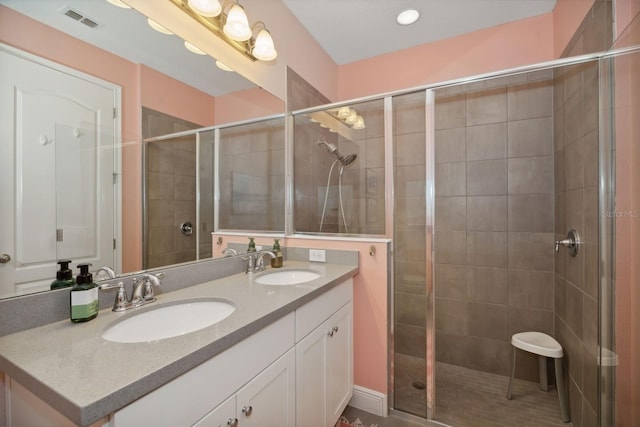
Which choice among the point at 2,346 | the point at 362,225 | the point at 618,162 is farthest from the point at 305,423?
the point at 618,162

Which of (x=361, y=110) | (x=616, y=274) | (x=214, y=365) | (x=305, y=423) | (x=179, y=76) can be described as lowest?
(x=305, y=423)

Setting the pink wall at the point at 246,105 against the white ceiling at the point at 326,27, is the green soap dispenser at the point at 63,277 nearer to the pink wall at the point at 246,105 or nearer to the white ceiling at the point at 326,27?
the white ceiling at the point at 326,27

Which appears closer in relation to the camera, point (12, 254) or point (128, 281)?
point (12, 254)

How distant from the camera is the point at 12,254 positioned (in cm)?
79

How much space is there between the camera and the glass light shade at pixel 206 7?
49.1 inches

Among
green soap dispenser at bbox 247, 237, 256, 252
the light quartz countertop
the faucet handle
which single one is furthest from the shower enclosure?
the faucet handle

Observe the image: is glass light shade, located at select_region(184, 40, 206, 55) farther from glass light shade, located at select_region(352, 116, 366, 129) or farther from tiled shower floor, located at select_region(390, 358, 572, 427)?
tiled shower floor, located at select_region(390, 358, 572, 427)

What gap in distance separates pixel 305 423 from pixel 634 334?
56.7 inches

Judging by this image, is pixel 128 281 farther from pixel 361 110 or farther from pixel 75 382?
pixel 361 110

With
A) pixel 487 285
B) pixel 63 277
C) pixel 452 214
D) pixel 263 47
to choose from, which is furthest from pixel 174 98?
pixel 487 285

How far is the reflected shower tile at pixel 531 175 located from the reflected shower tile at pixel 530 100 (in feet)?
1.07

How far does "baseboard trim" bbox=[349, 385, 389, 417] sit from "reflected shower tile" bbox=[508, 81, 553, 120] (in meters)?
2.17

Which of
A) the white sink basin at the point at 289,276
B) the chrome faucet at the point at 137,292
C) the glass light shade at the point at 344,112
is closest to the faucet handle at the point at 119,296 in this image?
the chrome faucet at the point at 137,292

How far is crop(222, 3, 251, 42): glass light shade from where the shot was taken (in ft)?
4.54
